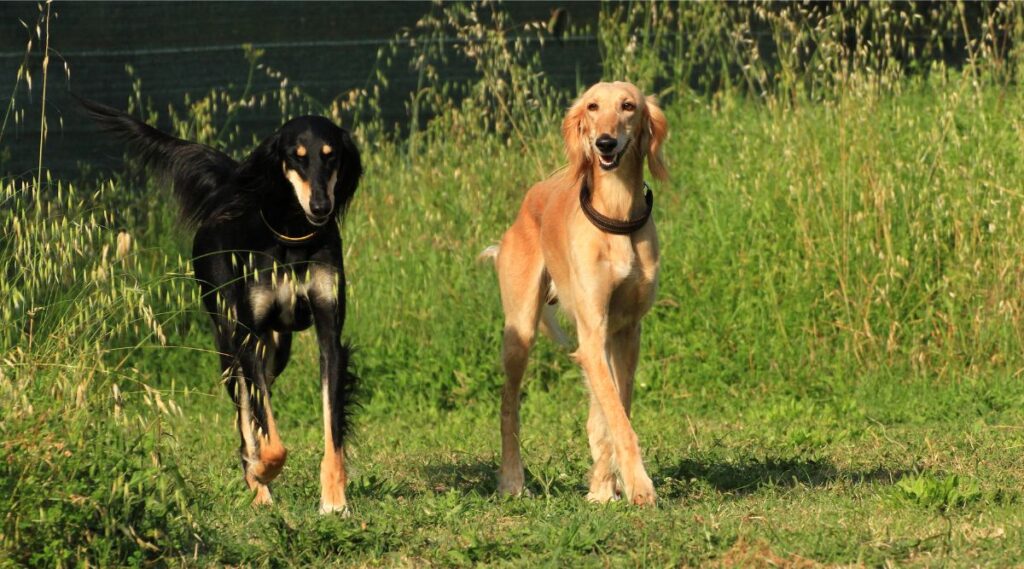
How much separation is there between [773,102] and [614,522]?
502cm

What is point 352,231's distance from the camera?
9.25 metres

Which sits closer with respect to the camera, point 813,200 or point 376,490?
point 376,490

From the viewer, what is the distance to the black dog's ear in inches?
231

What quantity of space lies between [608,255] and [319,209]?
1.09 metres

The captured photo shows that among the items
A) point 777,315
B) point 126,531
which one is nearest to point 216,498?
point 126,531

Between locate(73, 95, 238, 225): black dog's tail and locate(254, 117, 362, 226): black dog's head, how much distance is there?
496 millimetres

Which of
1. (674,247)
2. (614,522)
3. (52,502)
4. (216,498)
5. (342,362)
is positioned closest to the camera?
(52,502)

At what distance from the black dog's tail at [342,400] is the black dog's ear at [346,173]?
0.59m

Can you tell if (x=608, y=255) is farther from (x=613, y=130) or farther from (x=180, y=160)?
(x=180, y=160)

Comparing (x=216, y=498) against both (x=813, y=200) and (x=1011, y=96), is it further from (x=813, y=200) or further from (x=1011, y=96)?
(x=1011, y=96)

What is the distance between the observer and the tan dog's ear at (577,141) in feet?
18.7

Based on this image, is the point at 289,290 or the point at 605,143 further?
the point at 289,290

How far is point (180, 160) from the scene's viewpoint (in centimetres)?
641

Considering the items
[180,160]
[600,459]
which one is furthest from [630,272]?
[180,160]
